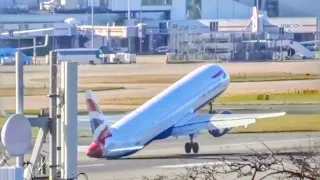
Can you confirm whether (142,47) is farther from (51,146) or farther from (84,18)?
Result: (51,146)

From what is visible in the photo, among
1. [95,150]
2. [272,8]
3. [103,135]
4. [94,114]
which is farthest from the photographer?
[272,8]

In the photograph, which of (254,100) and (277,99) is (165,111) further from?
(277,99)

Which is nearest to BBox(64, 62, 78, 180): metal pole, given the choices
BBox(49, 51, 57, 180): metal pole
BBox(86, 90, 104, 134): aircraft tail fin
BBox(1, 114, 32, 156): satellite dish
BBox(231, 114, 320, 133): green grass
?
BBox(49, 51, 57, 180): metal pole

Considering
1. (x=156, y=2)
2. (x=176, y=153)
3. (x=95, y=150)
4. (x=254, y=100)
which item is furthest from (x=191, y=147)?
(x=156, y=2)

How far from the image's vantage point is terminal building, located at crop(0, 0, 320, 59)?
8375 centimetres

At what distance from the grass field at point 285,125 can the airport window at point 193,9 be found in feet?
194


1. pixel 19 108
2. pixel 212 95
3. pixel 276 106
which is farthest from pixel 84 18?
pixel 19 108

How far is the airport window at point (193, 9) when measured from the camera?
97562mm

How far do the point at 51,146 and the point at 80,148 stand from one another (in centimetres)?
1674

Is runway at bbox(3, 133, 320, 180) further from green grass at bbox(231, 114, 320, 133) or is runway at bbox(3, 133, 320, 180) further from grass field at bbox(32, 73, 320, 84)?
grass field at bbox(32, 73, 320, 84)

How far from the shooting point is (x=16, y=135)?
1048 centimetres

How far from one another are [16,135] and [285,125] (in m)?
25.9

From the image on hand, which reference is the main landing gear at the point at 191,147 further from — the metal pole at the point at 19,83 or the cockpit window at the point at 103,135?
the metal pole at the point at 19,83

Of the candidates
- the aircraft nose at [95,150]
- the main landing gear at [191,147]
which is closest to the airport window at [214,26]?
the main landing gear at [191,147]
